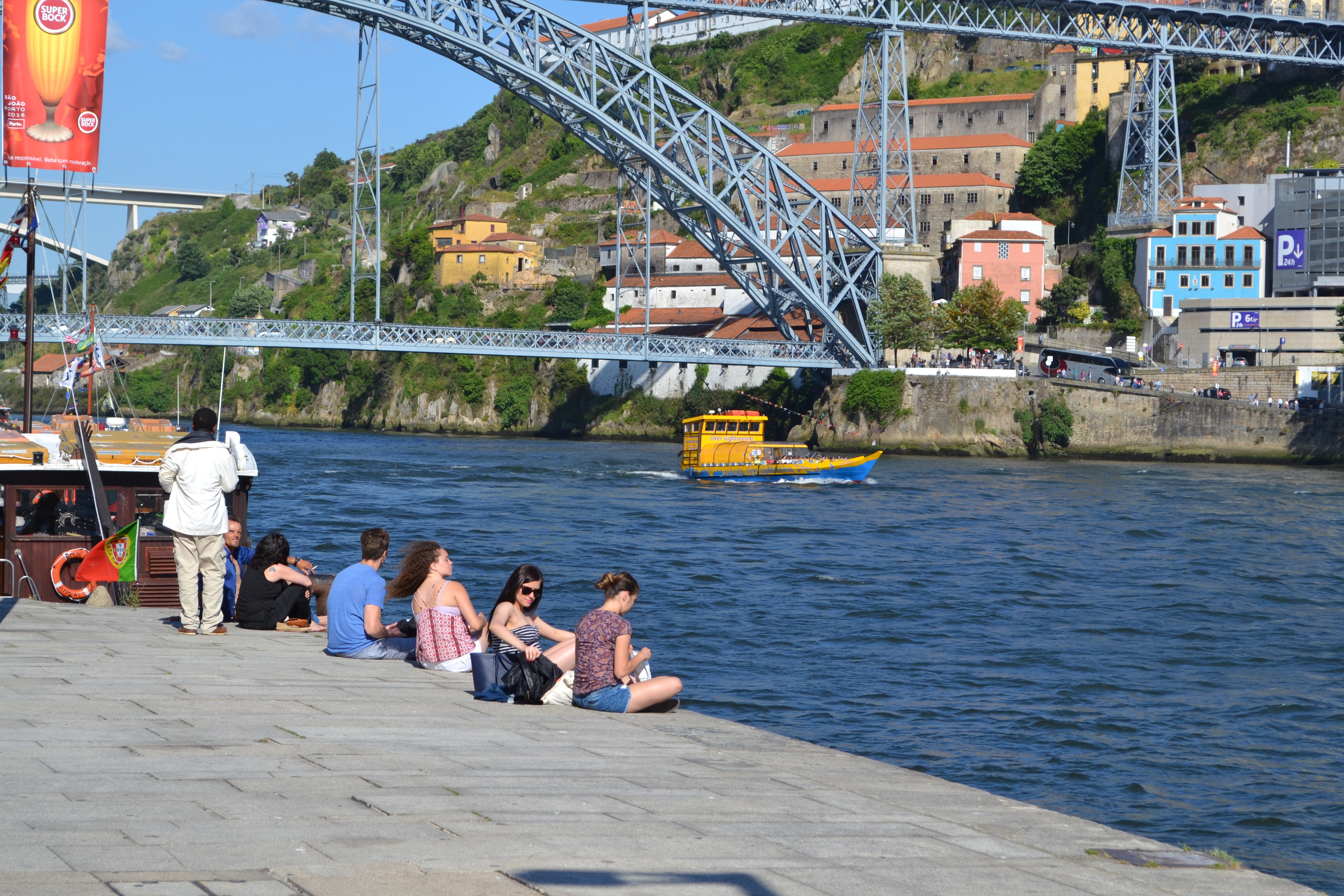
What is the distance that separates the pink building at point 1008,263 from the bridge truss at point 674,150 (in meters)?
6.99

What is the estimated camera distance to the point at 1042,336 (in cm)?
6191

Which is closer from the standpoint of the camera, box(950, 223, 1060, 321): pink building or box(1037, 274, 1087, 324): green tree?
box(1037, 274, 1087, 324): green tree

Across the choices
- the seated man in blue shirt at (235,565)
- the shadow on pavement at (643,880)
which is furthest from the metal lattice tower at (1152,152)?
the shadow on pavement at (643,880)

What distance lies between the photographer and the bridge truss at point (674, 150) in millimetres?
48719

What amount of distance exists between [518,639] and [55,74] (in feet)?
29.9

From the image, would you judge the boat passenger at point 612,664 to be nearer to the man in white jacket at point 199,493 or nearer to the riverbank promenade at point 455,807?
the riverbank promenade at point 455,807

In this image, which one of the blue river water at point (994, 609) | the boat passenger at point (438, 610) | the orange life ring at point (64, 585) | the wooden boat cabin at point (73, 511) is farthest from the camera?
the orange life ring at point (64, 585)

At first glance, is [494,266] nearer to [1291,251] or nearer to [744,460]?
[1291,251]

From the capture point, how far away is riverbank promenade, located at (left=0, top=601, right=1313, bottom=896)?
4.75 metres

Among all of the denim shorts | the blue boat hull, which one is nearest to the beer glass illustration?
the denim shorts

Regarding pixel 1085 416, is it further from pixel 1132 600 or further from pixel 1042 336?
pixel 1132 600

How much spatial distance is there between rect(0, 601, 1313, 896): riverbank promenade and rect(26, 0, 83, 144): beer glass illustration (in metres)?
7.61

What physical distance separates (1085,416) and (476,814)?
4777cm

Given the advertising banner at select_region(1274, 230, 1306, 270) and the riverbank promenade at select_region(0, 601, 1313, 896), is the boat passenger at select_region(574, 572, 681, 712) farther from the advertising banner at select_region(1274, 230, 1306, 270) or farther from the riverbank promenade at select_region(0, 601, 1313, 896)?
the advertising banner at select_region(1274, 230, 1306, 270)
